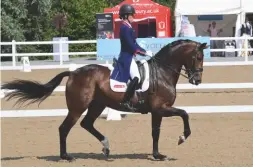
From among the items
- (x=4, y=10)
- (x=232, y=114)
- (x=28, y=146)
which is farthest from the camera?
(x=4, y=10)

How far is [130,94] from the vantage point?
8859mm

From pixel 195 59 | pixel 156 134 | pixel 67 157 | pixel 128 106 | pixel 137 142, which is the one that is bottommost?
pixel 137 142

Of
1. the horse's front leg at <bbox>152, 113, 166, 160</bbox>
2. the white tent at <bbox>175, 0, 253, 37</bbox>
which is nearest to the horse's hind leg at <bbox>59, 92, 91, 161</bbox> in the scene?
the horse's front leg at <bbox>152, 113, 166, 160</bbox>

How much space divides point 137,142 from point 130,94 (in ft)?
6.22

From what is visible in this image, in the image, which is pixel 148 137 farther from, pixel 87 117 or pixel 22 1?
pixel 22 1

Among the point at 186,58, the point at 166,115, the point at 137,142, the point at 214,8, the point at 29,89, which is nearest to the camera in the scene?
the point at 166,115

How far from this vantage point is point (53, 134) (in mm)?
11547

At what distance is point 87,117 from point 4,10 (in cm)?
2877

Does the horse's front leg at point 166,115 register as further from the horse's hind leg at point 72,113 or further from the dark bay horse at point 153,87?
the horse's hind leg at point 72,113

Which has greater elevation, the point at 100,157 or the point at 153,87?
the point at 153,87

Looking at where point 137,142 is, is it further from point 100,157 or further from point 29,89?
point 29,89

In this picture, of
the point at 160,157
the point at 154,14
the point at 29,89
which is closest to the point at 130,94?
the point at 160,157

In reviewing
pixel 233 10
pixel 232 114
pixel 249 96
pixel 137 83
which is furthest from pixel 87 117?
pixel 233 10

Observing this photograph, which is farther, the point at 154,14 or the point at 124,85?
the point at 154,14
